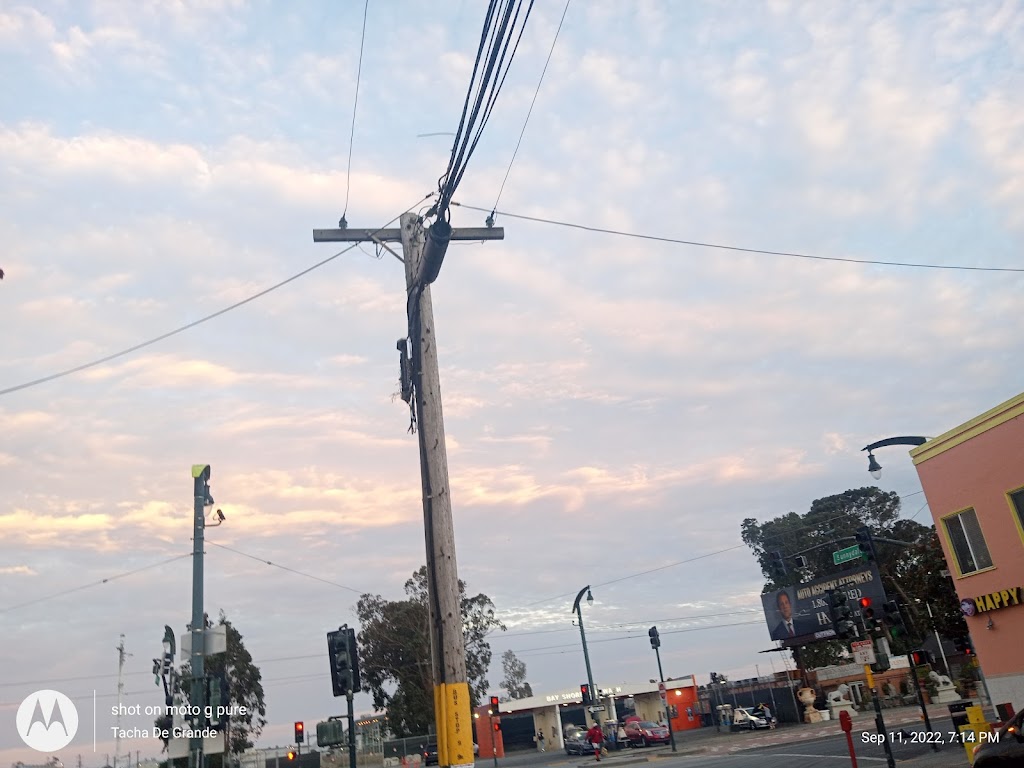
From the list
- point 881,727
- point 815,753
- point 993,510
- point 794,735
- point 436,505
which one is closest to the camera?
point 436,505

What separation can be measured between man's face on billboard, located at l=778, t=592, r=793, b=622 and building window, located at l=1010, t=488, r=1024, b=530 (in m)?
29.7

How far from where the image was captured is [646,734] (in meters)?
54.6

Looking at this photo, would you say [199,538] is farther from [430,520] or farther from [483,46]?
[483,46]

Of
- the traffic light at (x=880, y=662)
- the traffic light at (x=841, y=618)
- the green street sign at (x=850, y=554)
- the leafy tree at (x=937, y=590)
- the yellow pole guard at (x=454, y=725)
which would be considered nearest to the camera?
the yellow pole guard at (x=454, y=725)

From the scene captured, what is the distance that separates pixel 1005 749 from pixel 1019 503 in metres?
9.20

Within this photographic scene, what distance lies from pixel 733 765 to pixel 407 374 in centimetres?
2324

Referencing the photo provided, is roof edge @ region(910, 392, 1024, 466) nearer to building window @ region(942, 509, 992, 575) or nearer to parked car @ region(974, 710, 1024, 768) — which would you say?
building window @ region(942, 509, 992, 575)

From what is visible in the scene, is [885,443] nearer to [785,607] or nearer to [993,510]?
[993,510]

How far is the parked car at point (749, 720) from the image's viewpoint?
51219 mm

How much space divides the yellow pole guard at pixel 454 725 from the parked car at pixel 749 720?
4664 cm

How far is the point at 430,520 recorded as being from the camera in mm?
10688

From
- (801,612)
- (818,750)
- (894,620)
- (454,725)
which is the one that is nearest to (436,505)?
(454,725)

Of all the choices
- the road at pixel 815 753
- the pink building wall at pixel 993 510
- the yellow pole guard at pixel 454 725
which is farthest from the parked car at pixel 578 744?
the yellow pole guard at pixel 454 725

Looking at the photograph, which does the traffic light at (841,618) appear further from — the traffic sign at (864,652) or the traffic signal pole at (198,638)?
the traffic signal pole at (198,638)
